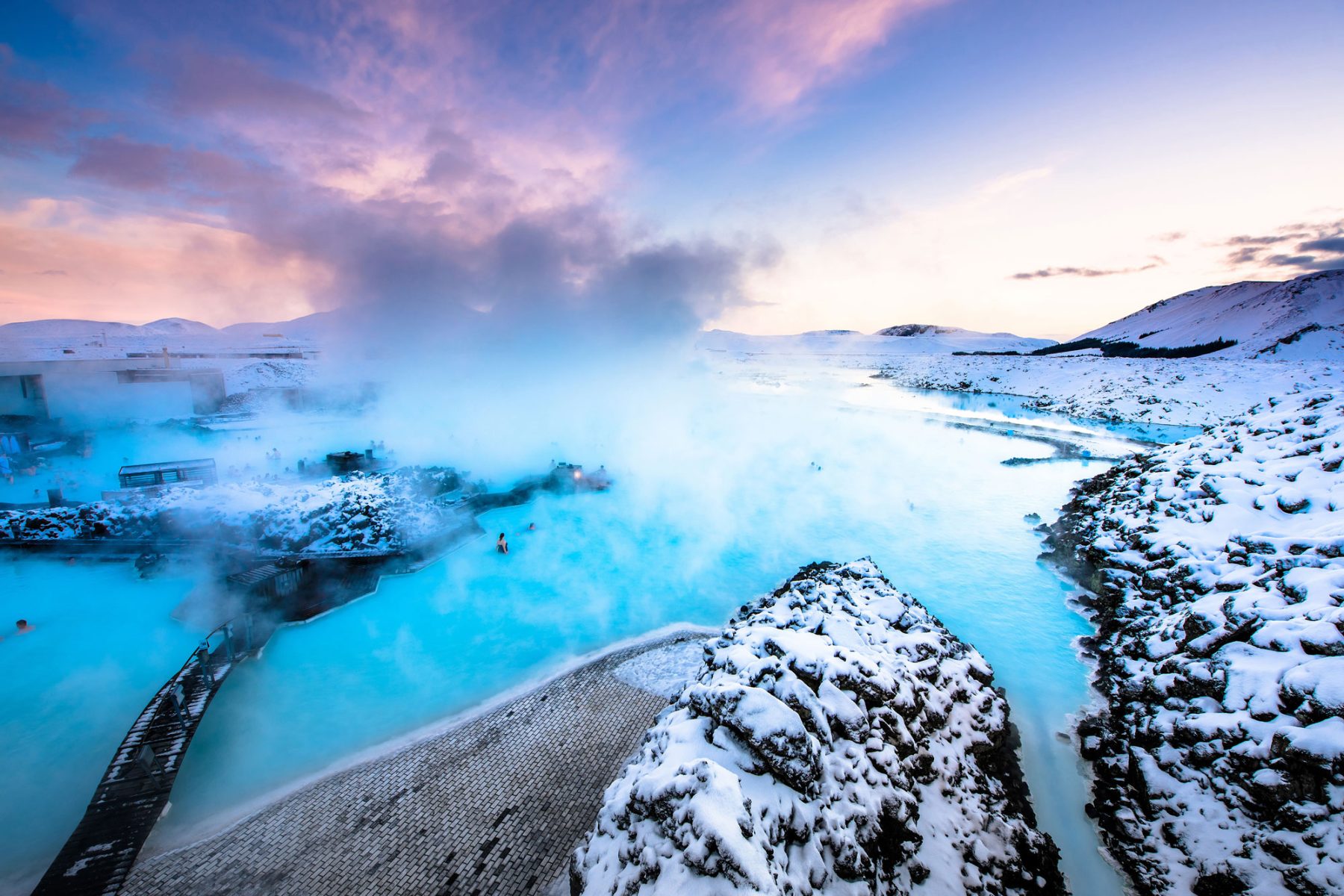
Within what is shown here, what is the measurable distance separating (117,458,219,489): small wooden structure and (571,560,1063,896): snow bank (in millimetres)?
24571

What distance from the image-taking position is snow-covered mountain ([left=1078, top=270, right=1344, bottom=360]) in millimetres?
51250

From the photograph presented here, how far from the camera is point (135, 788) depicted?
24.5 ft

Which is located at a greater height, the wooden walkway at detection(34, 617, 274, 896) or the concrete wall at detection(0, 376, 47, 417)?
the concrete wall at detection(0, 376, 47, 417)

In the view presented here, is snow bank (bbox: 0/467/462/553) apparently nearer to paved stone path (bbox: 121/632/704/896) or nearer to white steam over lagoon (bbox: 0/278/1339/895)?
white steam over lagoon (bbox: 0/278/1339/895)

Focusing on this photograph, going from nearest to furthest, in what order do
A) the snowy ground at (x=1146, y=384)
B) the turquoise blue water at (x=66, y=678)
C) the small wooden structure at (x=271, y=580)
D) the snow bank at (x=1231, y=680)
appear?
the snow bank at (x=1231, y=680), the turquoise blue water at (x=66, y=678), the small wooden structure at (x=271, y=580), the snowy ground at (x=1146, y=384)

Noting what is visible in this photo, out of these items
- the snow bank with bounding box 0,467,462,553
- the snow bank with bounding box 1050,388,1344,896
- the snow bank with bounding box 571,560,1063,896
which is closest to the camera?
the snow bank with bounding box 571,560,1063,896

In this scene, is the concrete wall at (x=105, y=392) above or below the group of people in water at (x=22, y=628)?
above

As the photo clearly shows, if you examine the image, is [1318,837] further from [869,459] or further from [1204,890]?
[869,459]

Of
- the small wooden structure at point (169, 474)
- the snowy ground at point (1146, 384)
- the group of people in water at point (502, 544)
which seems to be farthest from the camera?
the snowy ground at point (1146, 384)

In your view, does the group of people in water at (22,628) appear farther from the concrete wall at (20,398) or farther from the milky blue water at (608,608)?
the concrete wall at (20,398)

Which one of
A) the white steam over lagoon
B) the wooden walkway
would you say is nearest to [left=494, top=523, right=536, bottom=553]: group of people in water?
the white steam over lagoon

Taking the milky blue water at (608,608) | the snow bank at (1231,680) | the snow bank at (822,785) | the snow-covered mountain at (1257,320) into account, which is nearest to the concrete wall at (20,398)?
the milky blue water at (608,608)

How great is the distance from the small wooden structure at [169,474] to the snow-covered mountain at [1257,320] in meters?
89.1

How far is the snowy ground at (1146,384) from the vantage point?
35406mm
